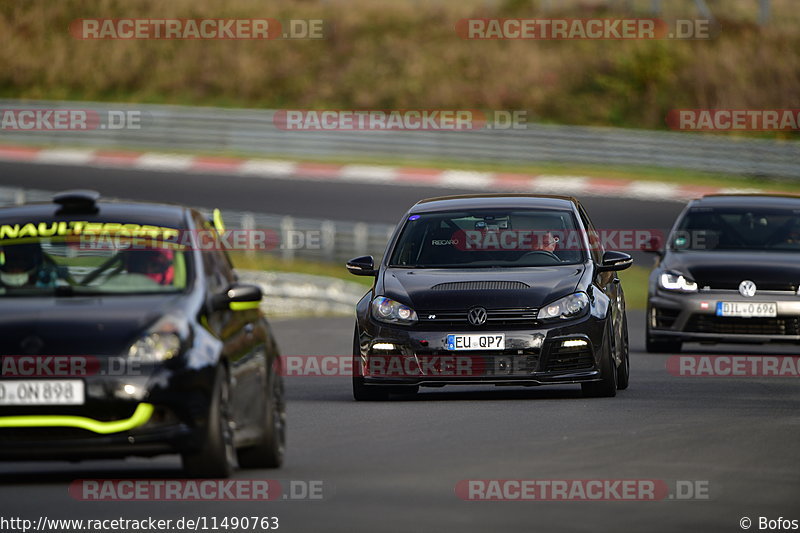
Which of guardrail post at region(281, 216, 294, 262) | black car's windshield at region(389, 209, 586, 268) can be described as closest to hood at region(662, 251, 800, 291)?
black car's windshield at region(389, 209, 586, 268)

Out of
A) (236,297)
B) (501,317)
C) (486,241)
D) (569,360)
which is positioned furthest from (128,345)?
(486,241)

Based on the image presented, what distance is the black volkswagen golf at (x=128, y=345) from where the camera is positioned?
26.5 feet

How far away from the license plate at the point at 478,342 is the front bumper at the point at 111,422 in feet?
15.2

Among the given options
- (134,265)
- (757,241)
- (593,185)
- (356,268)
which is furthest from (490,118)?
(134,265)

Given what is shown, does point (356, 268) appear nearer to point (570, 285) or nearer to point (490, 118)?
point (570, 285)

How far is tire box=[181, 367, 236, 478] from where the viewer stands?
8.13m

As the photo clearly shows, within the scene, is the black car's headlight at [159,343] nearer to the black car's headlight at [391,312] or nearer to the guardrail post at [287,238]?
the black car's headlight at [391,312]

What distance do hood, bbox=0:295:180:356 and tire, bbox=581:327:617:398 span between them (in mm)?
5016

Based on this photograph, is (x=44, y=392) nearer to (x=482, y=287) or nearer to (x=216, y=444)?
(x=216, y=444)

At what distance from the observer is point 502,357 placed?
41.2 ft

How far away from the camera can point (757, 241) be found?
1794cm

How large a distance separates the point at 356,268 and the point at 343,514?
5.99 m

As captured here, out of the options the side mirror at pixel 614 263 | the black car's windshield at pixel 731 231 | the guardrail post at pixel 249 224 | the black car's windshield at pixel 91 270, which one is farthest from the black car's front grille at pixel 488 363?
the guardrail post at pixel 249 224

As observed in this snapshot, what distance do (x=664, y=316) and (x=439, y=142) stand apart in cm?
2407
